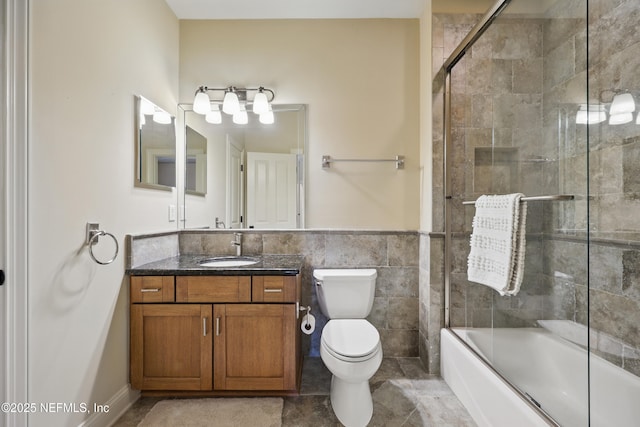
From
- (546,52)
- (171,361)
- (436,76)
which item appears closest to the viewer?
(171,361)

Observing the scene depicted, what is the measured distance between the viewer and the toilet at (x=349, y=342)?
4.99 feet

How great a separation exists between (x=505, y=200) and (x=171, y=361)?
6.90ft

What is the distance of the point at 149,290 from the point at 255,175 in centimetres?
109

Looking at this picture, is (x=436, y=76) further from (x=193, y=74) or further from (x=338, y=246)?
(x=193, y=74)

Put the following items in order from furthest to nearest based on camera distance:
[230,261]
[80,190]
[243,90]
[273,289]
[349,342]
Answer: [243,90] < [230,261] < [273,289] < [349,342] < [80,190]

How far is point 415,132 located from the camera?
2293mm

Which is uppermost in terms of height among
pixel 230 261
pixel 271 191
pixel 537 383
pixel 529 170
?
pixel 529 170

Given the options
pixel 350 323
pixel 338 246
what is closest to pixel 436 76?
pixel 338 246

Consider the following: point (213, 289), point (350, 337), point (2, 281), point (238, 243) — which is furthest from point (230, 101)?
point (350, 337)

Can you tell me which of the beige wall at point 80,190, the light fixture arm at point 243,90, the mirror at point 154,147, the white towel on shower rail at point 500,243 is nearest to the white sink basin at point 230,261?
the beige wall at point 80,190

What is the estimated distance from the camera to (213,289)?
172 cm

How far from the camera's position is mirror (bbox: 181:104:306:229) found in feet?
7.54

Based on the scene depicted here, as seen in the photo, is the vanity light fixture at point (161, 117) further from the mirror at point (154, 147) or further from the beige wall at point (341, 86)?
the beige wall at point (341, 86)

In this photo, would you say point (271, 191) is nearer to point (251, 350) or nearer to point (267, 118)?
point (267, 118)
